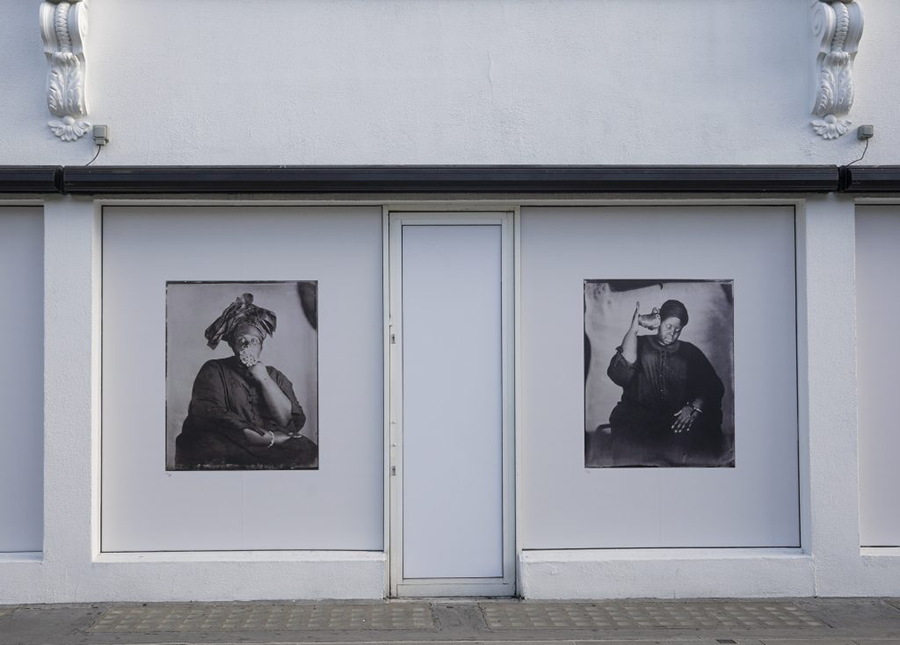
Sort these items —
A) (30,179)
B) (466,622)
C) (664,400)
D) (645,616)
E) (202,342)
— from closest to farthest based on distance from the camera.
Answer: (466,622)
(645,616)
(30,179)
(202,342)
(664,400)

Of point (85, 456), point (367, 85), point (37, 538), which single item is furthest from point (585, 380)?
point (37, 538)

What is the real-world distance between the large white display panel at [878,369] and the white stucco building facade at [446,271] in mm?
26

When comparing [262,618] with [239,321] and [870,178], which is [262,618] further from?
[870,178]

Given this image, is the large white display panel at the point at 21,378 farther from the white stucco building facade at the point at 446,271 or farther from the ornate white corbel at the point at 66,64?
the ornate white corbel at the point at 66,64

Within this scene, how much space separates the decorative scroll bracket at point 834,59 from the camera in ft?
24.4

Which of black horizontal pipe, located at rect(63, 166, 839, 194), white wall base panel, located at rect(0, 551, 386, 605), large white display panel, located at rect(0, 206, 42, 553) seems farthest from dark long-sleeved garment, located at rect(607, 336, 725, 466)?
large white display panel, located at rect(0, 206, 42, 553)

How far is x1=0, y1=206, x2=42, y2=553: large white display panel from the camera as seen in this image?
24.5 ft

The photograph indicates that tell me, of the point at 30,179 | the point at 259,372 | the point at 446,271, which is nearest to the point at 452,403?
the point at 446,271

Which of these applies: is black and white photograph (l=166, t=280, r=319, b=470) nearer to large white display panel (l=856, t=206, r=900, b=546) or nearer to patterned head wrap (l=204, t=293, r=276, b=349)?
patterned head wrap (l=204, t=293, r=276, b=349)

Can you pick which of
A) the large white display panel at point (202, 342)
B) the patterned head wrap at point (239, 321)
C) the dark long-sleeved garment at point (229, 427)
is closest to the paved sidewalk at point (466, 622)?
the large white display panel at point (202, 342)

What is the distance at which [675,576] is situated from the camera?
7.50m

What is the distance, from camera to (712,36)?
25.0ft

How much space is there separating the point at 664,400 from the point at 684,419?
215 mm

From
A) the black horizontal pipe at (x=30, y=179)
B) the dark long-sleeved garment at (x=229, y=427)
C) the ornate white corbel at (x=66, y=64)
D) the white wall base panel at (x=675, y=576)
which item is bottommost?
the white wall base panel at (x=675, y=576)
